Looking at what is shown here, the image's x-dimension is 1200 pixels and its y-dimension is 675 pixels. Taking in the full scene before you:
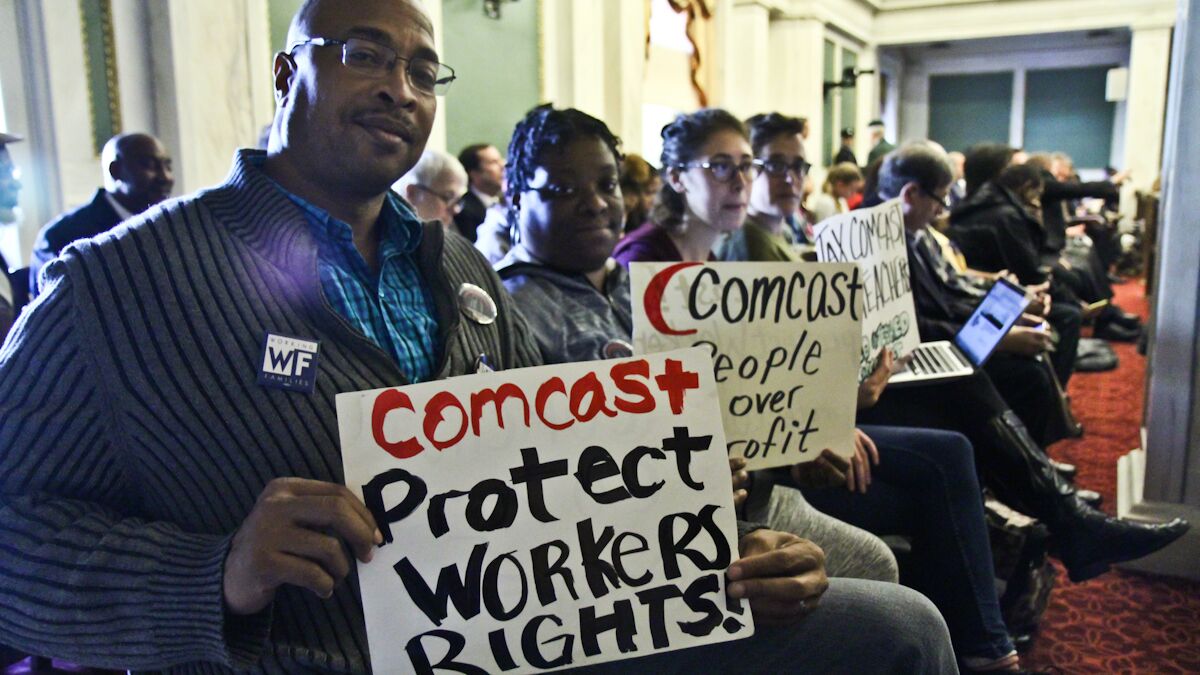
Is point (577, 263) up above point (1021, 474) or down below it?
above

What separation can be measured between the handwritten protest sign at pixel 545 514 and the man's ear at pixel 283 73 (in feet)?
1.51

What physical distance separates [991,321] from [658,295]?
1.41 meters

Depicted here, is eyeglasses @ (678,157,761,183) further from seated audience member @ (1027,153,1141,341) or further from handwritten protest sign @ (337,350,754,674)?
seated audience member @ (1027,153,1141,341)

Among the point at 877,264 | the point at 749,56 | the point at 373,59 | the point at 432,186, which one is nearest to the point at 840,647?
the point at 373,59

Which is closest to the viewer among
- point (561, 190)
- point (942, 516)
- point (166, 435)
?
point (166, 435)

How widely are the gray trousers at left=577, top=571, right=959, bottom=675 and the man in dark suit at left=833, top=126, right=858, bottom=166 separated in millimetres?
8028

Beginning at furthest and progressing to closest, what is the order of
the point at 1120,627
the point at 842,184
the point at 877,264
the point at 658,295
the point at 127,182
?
1. the point at 842,184
2. the point at 127,182
3. the point at 1120,627
4. the point at 877,264
5. the point at 658,295

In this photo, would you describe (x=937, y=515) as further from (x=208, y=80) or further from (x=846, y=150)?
(x=846, y=150)

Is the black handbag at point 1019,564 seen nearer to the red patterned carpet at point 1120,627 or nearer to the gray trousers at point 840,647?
the red patterned carpet at point 1120,627

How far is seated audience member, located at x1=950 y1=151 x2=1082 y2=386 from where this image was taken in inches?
154

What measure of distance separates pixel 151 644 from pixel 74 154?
3.32 m

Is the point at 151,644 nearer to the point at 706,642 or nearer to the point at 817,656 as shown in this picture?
the point at 706,642

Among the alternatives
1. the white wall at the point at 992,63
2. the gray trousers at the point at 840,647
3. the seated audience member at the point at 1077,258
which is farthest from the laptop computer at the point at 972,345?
the white wall at the point at 992,63

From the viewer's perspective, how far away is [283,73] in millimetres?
1094
